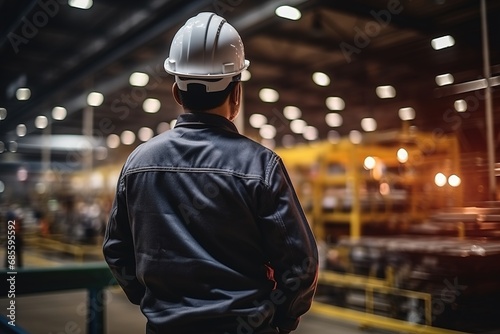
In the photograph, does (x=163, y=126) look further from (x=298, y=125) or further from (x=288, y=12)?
(x=288, y=12)

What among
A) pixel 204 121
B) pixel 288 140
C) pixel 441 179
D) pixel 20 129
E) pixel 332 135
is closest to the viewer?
pixel 204 121

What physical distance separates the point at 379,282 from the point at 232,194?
5241 mm

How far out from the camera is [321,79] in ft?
41.0

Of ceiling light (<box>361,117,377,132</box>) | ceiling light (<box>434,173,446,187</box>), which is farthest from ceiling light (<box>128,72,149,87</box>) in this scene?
ceiling light (<box>361,117,377,132</box>)

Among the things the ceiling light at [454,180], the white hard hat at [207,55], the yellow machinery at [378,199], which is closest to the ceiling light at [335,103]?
the yellow machinery at [378,199]

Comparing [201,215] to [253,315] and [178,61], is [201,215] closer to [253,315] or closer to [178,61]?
[253,315]

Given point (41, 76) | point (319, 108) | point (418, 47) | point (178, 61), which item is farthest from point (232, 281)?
point (319, 108)

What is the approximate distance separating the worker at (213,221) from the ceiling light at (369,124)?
14643 mm

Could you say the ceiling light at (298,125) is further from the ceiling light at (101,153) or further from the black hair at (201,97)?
the black hair at (201,97)

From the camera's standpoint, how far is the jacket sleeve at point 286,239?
1.12 meters

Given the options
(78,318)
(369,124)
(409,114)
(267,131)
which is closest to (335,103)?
(369,124)

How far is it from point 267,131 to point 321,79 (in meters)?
9.30

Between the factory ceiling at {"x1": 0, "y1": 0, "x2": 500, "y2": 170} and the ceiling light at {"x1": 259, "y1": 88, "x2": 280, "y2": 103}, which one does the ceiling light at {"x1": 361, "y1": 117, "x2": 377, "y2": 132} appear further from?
the ceiling light at {"x1": 259, "y1": 88, "x2": 280, "y2": 103}

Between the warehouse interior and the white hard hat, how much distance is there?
8.30 feet
